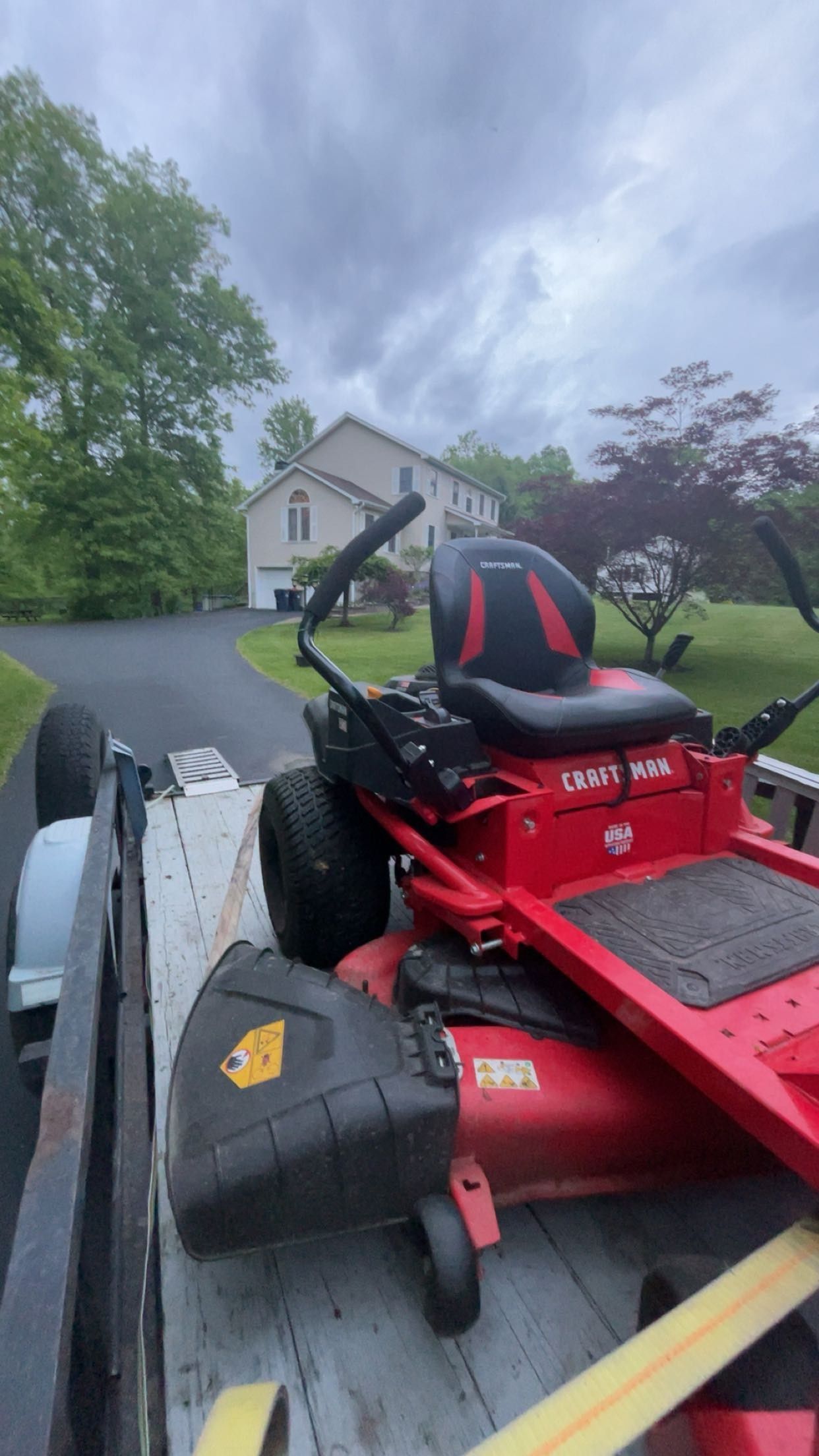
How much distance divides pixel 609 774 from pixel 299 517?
15.0 metres

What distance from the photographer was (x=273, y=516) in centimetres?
1605

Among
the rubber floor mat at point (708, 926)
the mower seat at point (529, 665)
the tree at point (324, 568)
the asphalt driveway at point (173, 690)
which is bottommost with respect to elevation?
the asphalt driveway at point (173, 690)

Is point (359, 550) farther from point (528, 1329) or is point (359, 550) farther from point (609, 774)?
point (528, 1329)

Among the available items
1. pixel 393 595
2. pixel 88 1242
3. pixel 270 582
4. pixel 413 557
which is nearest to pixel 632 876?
pixel 88 1242

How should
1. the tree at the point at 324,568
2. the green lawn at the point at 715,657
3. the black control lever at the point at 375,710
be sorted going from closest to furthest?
the black control lever at the point at 375,710 → the green lawn at the point at 715,657 → the tree at the point at 324,568

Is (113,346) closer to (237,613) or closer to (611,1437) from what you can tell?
(237,613)

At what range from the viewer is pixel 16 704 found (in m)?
6.74

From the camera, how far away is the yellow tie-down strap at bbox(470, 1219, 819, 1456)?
25.2 inches

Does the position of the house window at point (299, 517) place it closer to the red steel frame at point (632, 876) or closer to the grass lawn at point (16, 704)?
the grass lawn at point (16, 704)

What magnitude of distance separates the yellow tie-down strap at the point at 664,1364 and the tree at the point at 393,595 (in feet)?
31.1

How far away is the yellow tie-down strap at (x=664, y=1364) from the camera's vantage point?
64cm

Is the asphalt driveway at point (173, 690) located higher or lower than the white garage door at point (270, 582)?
lower

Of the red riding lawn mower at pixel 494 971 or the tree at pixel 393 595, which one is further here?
the tree at pixel 393 595

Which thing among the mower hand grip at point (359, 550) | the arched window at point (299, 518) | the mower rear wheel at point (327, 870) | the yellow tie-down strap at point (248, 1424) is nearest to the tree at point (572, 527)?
the mower rear wheel at point (327, 870)
